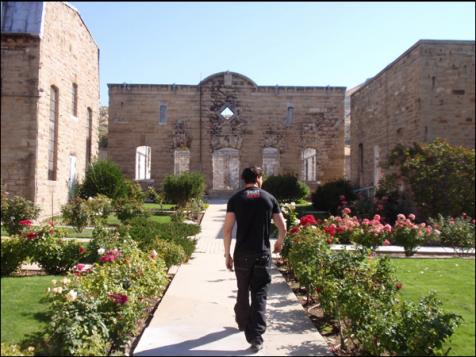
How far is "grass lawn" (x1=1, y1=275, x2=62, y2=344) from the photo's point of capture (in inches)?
148

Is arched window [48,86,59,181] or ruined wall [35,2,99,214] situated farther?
arched window [48,86,59,181]

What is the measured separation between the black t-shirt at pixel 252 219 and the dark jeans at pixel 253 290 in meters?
0.09

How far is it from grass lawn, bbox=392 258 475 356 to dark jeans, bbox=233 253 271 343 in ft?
5.95

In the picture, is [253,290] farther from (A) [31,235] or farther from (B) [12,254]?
(A) [31,235]

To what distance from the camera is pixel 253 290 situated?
17.0 ft

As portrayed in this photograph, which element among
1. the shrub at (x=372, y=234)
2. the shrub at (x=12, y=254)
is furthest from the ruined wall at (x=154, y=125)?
the shrub at (x=12, y=254)

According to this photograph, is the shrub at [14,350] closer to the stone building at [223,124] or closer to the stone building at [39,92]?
the stone building at [39,92]

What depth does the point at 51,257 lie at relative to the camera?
25.4 feet

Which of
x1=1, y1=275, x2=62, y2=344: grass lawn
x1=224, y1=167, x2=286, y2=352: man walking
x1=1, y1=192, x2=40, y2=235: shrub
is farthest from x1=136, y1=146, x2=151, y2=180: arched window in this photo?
x1=224, y1=167, x2=286, y2=352: man walking

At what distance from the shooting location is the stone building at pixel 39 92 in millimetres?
3484

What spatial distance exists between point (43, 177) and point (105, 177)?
10.3 m

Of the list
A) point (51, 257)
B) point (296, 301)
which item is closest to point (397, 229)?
point (296, 301)

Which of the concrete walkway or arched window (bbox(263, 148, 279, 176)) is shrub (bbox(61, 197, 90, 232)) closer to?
the concrete walkway

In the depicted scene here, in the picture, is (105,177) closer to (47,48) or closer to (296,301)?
(296,301)
